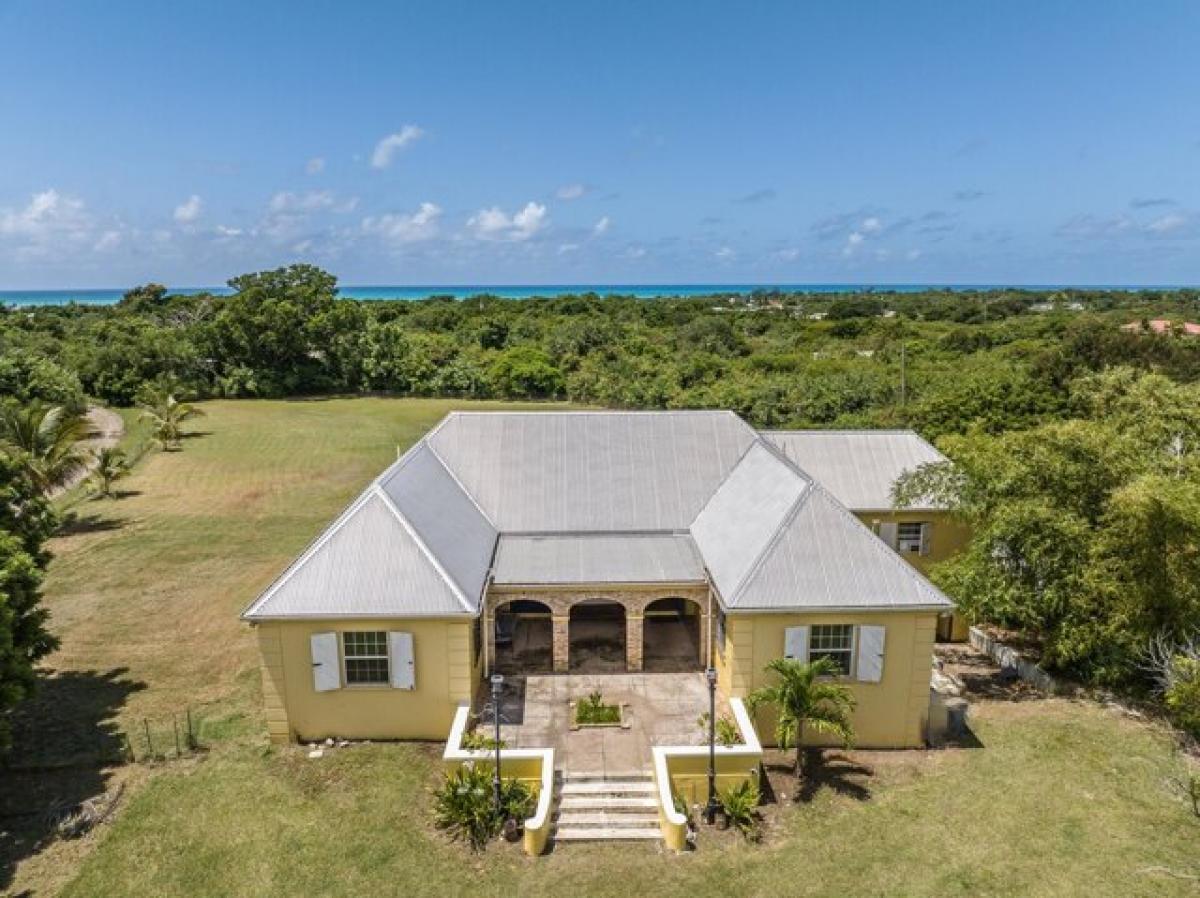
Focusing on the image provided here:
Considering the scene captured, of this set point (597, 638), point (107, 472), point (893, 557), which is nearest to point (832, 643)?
point (893, 557)

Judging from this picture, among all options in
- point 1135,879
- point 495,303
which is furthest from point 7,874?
point 495,303

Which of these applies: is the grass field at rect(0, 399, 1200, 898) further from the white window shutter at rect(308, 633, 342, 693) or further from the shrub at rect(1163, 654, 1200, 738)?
the white window shutter at rect(308, 633, 342, 693)

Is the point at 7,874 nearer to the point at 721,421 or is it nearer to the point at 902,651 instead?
the point at 902,651

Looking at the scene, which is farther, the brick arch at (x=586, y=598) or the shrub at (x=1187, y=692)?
the brick arch at (x=586, y=598)

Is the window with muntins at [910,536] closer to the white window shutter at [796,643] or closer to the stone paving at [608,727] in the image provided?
the white window shutter at [796,643]

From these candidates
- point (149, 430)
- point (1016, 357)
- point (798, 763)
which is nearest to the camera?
point (798, 763)

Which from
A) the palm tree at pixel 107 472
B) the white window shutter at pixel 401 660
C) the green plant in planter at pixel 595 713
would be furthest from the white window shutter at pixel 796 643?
the palm tree at pixel 107 472
